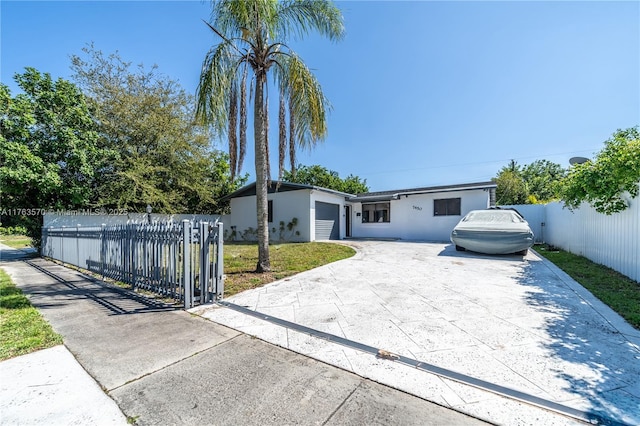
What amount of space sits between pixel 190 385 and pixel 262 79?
6814mm

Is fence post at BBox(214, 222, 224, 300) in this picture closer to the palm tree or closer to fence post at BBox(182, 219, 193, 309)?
fence post at BBox(182, 219, 193, 309)

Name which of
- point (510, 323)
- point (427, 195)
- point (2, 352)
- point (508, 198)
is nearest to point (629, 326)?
point (510, 323)

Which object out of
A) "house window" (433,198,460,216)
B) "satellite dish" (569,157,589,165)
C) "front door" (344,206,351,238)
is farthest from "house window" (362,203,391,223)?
"satellite dish" (569,157,589,165)

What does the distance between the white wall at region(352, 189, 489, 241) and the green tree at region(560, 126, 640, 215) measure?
6922 millimetres

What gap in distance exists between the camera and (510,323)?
351 cm

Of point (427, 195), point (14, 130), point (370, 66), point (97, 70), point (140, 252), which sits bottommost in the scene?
point (140, 252)

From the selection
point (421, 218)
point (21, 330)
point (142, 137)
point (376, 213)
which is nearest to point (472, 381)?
point (21, 330)

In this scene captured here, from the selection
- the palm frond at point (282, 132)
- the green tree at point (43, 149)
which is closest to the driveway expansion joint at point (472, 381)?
the palm frond at point (282, 132)

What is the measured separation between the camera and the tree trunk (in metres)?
6.80

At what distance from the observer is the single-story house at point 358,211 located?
1431cm

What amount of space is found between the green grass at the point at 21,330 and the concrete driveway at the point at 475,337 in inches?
70.0

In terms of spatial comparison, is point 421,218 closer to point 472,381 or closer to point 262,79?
point 262,79

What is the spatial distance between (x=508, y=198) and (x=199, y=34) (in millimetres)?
33097

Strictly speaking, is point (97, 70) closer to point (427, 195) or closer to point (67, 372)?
point (67, 372)
